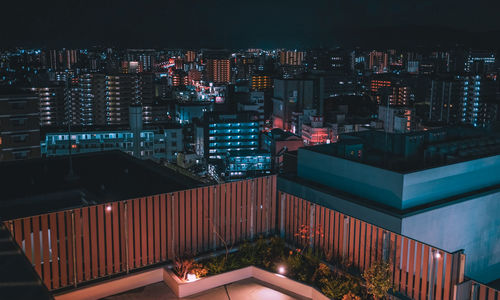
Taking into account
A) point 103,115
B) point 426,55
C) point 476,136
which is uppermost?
point 426,55

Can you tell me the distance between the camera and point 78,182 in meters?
5.94

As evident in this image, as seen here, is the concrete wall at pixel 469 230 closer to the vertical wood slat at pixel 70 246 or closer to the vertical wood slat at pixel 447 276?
the vertical wood slat at pixel 447 276

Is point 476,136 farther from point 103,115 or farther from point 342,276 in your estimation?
point 103,115

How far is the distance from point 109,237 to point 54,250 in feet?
1.45

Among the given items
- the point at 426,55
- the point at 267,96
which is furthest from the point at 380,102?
the point at 426,55

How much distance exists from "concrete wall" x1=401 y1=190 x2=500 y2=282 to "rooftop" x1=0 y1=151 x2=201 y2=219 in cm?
289

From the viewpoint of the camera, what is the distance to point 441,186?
473 cm

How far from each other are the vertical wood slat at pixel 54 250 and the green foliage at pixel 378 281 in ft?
8.02

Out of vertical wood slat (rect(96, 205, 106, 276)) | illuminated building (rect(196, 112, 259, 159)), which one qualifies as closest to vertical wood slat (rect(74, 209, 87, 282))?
vertical wood slat (rect(96, 205, 106, 276))

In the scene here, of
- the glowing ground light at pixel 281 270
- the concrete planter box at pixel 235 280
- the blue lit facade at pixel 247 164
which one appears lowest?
the blue lit facade at pixel 247 164

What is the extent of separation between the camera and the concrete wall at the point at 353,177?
4438 millimetres

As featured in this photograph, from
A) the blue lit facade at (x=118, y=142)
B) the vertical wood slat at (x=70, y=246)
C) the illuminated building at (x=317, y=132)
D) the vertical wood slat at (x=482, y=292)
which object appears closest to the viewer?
the vertical wood slat at (x=482, y=292)

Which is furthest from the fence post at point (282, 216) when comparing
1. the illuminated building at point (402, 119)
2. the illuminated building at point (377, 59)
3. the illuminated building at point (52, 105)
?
the illuminated building at point (377, 59)

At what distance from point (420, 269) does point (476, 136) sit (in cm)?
407
